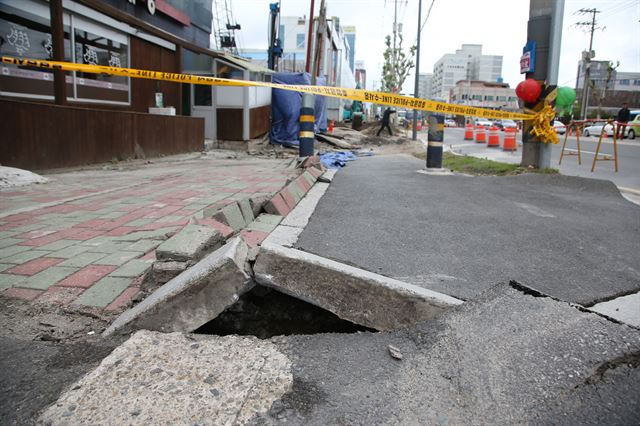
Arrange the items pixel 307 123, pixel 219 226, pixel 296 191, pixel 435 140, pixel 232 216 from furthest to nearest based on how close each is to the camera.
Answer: pixel 307 123 < pixel 435 140 < pixel 296 191 < pixel 232 216 < pixel 219 226

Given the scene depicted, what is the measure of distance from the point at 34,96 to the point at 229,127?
7.65 meters

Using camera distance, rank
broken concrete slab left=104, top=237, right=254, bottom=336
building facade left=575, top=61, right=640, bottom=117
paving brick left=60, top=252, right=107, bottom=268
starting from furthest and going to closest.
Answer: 1. building facade left=575, top=61, right=640, bottom=117
2. paving brick left=60, top=252, right=107, bottom=268
3. broken concrete slab left=104, top=237, right=254, bottom=336

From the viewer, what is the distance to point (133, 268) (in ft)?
10.7

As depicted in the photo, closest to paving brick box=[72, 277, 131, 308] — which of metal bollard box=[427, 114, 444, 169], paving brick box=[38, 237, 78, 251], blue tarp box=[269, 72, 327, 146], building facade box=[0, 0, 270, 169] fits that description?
paving brick box=[38, 237, 78, 251]

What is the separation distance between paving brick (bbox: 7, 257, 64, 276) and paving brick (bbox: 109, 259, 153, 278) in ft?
1.68

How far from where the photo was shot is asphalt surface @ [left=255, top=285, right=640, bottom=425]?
6.23 feet

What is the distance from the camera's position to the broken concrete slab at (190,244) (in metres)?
2.94

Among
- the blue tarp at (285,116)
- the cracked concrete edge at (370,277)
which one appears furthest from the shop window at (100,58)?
the cracked concrete edge at (370,277)

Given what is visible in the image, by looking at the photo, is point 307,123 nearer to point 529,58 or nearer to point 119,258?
point 529,58

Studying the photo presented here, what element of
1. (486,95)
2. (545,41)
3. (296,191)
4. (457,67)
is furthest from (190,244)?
(457,67)

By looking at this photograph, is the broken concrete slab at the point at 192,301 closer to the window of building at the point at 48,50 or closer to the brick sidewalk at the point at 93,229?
the brick sidewalk at the point at 93,229

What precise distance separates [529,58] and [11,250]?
900cm

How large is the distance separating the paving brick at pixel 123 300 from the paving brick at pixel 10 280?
2.38ft

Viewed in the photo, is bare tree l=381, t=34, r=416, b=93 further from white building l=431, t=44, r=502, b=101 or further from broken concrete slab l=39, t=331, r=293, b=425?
white building l=431, t=44, r=502, b=101
